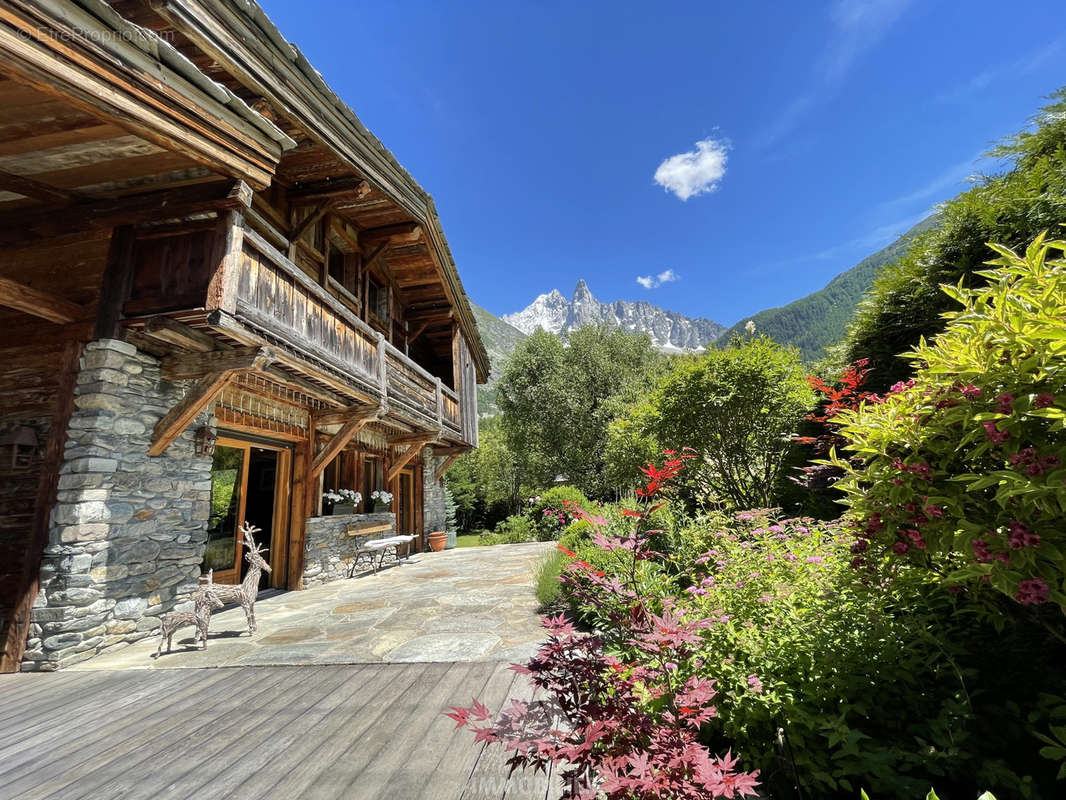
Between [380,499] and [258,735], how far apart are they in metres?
7.86

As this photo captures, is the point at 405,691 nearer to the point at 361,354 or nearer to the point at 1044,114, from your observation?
the point at 361,354

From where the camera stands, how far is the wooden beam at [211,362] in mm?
4887

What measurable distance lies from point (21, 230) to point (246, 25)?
323cm

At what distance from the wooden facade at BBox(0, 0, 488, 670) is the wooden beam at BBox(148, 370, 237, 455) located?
0.02 metres

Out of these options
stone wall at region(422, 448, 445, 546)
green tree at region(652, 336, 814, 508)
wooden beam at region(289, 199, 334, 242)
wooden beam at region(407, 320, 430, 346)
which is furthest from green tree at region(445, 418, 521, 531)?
wooden beam at region(289, 199, 334, 242)

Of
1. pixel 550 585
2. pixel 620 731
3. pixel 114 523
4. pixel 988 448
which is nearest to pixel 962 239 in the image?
pixel 988 448

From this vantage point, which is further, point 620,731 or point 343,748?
point 343,748

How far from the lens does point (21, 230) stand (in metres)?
4.80

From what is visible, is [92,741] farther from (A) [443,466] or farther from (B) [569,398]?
(B) [569,398]

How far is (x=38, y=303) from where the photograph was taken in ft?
14.0

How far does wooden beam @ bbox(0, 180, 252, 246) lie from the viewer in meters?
4.50

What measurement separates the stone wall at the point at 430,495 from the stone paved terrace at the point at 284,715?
820cm

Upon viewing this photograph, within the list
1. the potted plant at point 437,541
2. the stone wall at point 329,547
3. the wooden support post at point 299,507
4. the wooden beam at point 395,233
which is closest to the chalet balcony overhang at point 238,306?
the wooden support post at point 299,507

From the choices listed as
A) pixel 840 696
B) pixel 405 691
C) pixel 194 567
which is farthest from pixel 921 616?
pixel 194 567
